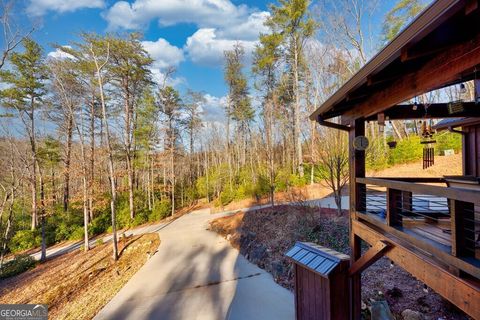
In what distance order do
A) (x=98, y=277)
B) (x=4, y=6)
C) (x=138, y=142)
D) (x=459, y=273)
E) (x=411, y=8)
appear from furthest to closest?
(x=138, y=142), (x=411, y=8), (x=98, y=277), (x=4, y=6), (x=459, y=273)

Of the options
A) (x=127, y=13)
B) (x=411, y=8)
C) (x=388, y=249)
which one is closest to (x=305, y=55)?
(x=411, y=8)

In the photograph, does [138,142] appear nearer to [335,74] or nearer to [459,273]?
[335,74]

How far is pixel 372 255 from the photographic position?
2.67 meters

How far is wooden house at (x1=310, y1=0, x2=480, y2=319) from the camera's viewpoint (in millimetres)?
1522

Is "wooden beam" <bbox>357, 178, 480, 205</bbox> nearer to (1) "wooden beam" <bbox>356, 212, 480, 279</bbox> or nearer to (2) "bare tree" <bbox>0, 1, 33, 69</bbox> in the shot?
(1) "wooden beam" <bbox>356, 212, 480, 279</bbox>

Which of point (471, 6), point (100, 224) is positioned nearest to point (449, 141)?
point (471, 6)

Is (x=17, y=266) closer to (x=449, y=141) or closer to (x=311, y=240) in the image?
(x=311, y=240)

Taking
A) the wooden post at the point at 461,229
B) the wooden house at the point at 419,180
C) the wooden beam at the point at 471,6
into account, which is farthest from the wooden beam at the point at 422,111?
the wooden beam at the point at 471,6

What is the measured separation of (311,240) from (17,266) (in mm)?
11930

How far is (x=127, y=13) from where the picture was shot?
35.4ft

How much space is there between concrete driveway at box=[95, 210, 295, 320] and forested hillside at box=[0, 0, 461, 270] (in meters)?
3.08

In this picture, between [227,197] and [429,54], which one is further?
[227,197]

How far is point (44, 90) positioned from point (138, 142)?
5.58m

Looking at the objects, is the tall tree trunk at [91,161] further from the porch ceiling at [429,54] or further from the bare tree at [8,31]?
the porch ceiling at [429,54]
